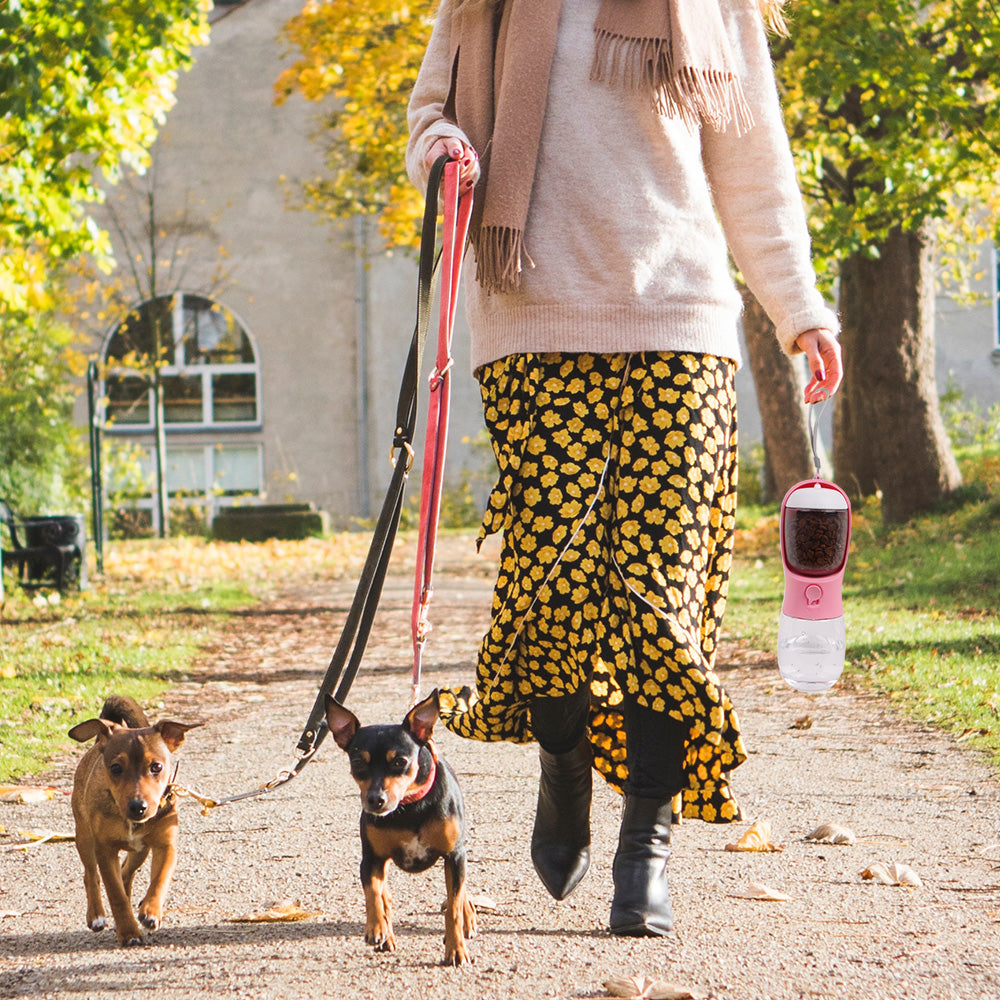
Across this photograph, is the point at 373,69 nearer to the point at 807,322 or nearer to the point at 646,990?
the point at 807,322

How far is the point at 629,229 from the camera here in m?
2.69

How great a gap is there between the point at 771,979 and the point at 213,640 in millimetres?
6073

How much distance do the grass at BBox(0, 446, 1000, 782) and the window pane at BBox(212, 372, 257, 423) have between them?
23.7 ft

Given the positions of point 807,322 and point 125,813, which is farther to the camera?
point 807,322

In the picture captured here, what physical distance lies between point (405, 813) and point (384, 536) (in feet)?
1.76

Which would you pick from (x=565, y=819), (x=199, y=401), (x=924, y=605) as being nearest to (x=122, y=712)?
(x=565, y=819)

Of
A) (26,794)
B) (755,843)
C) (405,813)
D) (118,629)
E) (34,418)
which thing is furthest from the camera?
(34,418)

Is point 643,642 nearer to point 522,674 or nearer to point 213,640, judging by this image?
point 522,674

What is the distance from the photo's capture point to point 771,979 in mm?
Result: 2350

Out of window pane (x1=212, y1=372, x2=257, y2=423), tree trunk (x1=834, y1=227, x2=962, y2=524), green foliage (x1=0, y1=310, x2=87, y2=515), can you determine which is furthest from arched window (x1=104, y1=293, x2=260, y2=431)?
tree trunk (x1=834, y1=227, x2=962, y2=524)

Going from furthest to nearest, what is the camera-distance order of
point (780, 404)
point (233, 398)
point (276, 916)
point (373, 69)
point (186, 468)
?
point (233, 398)
point (186, 468)
point (780, 404)
point (373, 69)
point (276, 916)

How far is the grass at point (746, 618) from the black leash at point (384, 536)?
2.21 m

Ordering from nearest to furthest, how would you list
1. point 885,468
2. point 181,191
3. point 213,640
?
point 213,640 → point 885,468 → point 181,191

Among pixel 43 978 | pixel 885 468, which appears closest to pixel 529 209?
pixel 43 978
